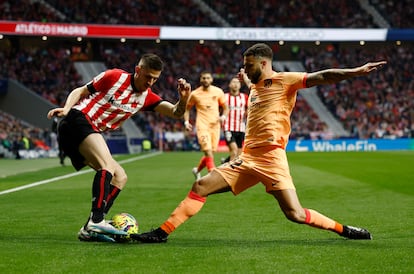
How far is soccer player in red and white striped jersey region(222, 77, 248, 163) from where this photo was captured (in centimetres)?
1833

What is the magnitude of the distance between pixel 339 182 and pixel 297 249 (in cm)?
1032

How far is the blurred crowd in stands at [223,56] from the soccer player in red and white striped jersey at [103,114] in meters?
36.8

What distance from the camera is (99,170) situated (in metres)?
8.14

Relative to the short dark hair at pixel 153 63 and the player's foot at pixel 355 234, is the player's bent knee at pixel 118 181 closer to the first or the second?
the short dark hair at pixel 153 63

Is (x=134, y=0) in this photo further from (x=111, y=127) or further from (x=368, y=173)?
(x=111, y=127)

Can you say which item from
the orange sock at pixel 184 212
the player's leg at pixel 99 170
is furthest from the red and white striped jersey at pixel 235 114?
the orange sock at pixel 184 212

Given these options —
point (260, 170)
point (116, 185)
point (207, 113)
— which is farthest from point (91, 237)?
point (207, 113)

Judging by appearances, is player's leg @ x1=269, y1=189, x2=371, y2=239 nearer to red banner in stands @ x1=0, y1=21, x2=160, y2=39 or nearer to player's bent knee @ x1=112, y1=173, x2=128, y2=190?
player's bent knee @ x1=112, y1=173, x2=128, y2=190

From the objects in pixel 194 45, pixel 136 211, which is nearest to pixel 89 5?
pixel 194 45

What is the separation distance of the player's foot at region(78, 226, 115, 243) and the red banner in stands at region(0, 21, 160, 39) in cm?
3862

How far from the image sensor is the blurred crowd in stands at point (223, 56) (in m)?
47.7

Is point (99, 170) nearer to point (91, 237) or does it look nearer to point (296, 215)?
point (91, 237)

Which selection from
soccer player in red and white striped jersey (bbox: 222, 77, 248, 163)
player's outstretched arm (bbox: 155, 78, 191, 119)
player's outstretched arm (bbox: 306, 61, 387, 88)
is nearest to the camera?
player's outstretched arm (bbox: 306, 61, 387, 88)

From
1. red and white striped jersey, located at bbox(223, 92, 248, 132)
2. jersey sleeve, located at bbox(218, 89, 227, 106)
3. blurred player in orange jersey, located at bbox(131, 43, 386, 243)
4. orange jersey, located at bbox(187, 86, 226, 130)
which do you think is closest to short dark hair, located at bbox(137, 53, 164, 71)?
blurred player in orange jersey, located at bbox(131, 43, 386, 243)
